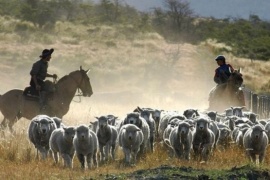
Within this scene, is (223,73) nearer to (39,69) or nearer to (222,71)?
(222,71)

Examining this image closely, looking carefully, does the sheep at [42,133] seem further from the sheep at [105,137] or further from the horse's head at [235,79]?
the horse's head at [235,79]

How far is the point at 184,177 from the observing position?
14414 mm

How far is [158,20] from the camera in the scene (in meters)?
100

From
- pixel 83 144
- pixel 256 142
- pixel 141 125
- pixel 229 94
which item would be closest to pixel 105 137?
pixel 141 125

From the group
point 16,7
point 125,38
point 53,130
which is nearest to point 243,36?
point 125,38

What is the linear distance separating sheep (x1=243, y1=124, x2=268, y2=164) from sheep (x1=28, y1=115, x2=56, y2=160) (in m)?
4.77

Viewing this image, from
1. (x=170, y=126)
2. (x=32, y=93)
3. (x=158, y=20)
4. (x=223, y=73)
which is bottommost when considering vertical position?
(x=170, y=126)

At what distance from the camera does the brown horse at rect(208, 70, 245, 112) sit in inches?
1035

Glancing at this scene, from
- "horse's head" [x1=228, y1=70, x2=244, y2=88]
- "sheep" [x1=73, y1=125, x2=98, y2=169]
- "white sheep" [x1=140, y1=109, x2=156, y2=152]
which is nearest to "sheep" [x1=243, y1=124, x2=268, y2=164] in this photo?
"white sheep" [x1=140, y1=109, x2=156, y2=152]

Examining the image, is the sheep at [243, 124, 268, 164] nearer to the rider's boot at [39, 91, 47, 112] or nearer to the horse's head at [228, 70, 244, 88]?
the horse's head at [228, 70, 244, 88]

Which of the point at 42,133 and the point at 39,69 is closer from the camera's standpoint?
the point at 42,133

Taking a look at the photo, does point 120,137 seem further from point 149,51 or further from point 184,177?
point 149,51

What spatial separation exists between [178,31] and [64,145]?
72921 millimetres

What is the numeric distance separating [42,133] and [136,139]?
2.32 meters
